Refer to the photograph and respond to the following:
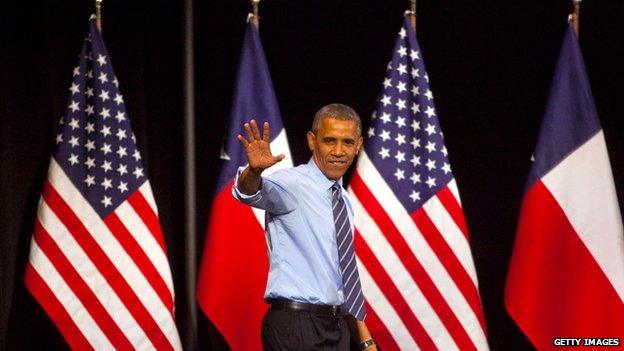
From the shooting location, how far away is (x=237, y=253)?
395cm

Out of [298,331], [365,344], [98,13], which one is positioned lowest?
[365,344]

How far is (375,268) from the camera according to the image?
386 cm

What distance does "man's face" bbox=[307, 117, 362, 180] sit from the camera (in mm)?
2811

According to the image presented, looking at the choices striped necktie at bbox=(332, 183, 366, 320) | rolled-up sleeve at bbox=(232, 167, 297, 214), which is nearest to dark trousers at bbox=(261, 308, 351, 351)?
striped necktie at bbox=(332, 183, 366, 320)

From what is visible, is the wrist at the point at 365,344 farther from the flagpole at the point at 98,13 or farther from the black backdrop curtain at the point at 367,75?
the flagpole at the point at 98,13

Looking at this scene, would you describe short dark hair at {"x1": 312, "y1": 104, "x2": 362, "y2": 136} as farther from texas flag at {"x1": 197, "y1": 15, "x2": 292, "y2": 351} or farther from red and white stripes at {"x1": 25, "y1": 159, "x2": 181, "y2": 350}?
red and white stripes at {"x1": 25, "y1": 159, "x2": 181, "y2": 350}

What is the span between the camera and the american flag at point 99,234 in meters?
3.80

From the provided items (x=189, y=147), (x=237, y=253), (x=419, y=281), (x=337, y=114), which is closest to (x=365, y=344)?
(x=337, y=114)

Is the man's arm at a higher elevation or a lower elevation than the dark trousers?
higher

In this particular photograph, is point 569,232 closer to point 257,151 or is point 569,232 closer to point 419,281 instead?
point 419,281

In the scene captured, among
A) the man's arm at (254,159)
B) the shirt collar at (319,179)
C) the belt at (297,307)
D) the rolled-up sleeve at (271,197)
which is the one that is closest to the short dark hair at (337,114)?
the shirt collar at (319,179)

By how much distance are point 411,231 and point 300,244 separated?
1.27 meters

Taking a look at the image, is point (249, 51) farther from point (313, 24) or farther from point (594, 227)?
point (594, 227)

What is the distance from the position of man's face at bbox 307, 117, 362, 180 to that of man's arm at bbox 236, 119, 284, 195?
346 mm
